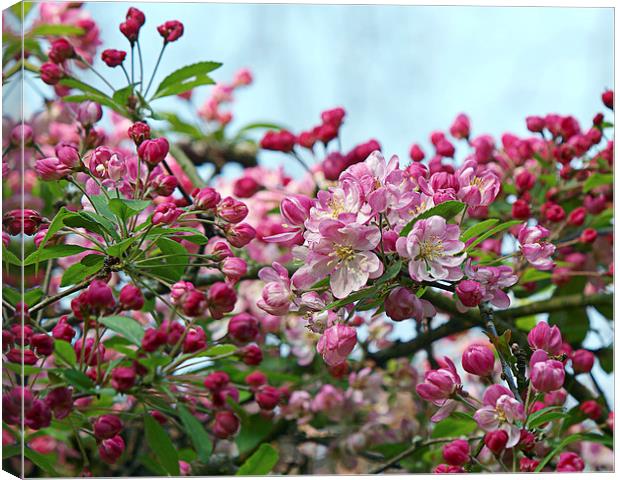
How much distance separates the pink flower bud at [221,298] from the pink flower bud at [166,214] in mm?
101

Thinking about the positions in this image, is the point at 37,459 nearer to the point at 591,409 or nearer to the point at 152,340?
the point at 152,340

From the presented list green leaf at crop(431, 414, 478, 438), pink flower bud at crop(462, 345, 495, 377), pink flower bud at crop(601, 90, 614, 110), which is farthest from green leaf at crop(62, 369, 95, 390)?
pink flower bud at crop(601, 90, 614, 110)

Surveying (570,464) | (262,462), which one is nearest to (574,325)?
(570,464)

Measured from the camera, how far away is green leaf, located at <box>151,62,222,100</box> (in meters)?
1.34

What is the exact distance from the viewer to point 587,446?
1.66 metres

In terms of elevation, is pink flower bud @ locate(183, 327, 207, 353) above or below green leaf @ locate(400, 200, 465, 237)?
below

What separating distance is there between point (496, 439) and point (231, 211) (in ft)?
1.24

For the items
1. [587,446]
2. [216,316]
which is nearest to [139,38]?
[216,316]

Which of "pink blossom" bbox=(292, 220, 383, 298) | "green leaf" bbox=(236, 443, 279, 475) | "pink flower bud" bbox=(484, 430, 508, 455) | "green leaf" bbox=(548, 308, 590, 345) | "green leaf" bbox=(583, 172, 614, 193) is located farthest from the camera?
"green leaf" bbox=(548, 308, 590, 345)

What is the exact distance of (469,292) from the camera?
0.92m

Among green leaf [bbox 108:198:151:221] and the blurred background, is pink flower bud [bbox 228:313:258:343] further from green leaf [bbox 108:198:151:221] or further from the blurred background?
the blurred background

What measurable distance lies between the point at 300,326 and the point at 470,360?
2.77 ft

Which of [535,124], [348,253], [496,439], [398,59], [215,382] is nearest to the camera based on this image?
[348,253]

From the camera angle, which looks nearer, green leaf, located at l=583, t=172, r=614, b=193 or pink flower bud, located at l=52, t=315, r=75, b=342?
pink flower bud, located at l=52, t=315, r=75, b=342
